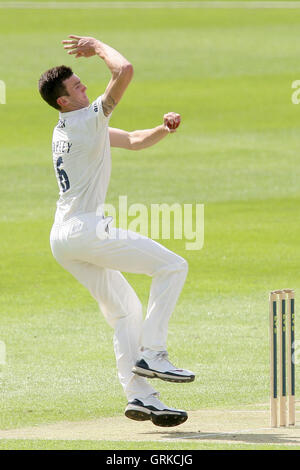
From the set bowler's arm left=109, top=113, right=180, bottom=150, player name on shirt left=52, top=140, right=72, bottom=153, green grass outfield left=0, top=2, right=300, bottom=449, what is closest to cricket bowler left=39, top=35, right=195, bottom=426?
player name on shirt left=52, top=140, right=72, bottom=153

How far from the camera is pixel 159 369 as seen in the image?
7348 mm

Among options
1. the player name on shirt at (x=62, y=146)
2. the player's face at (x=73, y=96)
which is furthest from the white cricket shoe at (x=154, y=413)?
the player's face at (x=73, y=96)

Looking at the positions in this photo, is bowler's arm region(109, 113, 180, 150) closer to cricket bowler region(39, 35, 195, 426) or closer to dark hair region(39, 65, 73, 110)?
cricket bowler region(39, 35, 195, 426)

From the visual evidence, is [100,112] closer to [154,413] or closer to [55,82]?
[55,82]

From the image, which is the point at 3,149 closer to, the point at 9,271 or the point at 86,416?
the point at 9,271

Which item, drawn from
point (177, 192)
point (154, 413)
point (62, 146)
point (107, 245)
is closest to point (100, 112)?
point (62, 146)

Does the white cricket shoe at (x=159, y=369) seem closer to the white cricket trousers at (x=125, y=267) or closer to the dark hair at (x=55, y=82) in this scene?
the white cricket trousers at (x=125, y=267)

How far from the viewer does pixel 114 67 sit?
733 cm

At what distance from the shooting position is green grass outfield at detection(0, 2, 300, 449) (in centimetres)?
917

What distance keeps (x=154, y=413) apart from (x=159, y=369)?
33 centimetres

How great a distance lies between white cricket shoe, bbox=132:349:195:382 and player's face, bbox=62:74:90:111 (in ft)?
5.51

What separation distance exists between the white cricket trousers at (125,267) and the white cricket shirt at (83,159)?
0.11m

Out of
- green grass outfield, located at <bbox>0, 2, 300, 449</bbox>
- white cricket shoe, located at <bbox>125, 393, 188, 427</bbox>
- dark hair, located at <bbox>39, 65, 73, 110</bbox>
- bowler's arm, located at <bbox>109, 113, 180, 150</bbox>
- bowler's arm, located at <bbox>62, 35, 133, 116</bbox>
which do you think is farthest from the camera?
green grass outfield, located at <bbox>0, 2, 300, 449</bbox>

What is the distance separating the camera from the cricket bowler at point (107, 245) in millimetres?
7402
